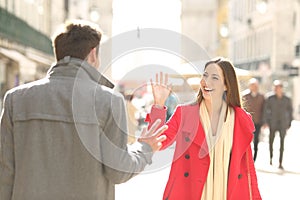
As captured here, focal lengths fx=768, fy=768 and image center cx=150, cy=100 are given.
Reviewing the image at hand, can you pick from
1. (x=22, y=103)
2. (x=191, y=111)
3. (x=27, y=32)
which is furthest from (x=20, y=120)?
(x=27, y=32)

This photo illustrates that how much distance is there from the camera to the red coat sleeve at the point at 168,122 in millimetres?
4758

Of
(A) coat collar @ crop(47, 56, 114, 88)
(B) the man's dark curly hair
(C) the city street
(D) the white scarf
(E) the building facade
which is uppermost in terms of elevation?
(E) the building facade

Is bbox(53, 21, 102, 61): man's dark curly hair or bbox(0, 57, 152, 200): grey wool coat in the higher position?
bbox(53, 21, 102, 61): man's dark curly hair

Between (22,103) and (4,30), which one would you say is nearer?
(22,103)

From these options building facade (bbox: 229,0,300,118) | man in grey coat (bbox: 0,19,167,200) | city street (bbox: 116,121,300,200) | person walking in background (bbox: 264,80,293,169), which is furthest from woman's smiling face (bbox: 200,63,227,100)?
building facade (bbox: 229,0,300,118)

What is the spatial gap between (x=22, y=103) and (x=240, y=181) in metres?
2.06

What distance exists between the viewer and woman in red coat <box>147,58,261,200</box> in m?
5.11

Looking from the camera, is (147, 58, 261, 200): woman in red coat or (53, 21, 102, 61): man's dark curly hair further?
(147, 58, 261, 200): woman in red coat

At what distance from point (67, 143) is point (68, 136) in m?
0.03

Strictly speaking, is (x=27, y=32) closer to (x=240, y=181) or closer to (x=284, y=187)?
(x=284, y=187)

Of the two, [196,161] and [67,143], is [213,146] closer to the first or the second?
[196,161]

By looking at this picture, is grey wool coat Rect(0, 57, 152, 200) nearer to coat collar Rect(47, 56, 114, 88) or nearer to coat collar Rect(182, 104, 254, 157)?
coat collar Rect(47, 56, 114, 88)

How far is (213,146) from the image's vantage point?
17.0ft

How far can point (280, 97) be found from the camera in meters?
14.5
